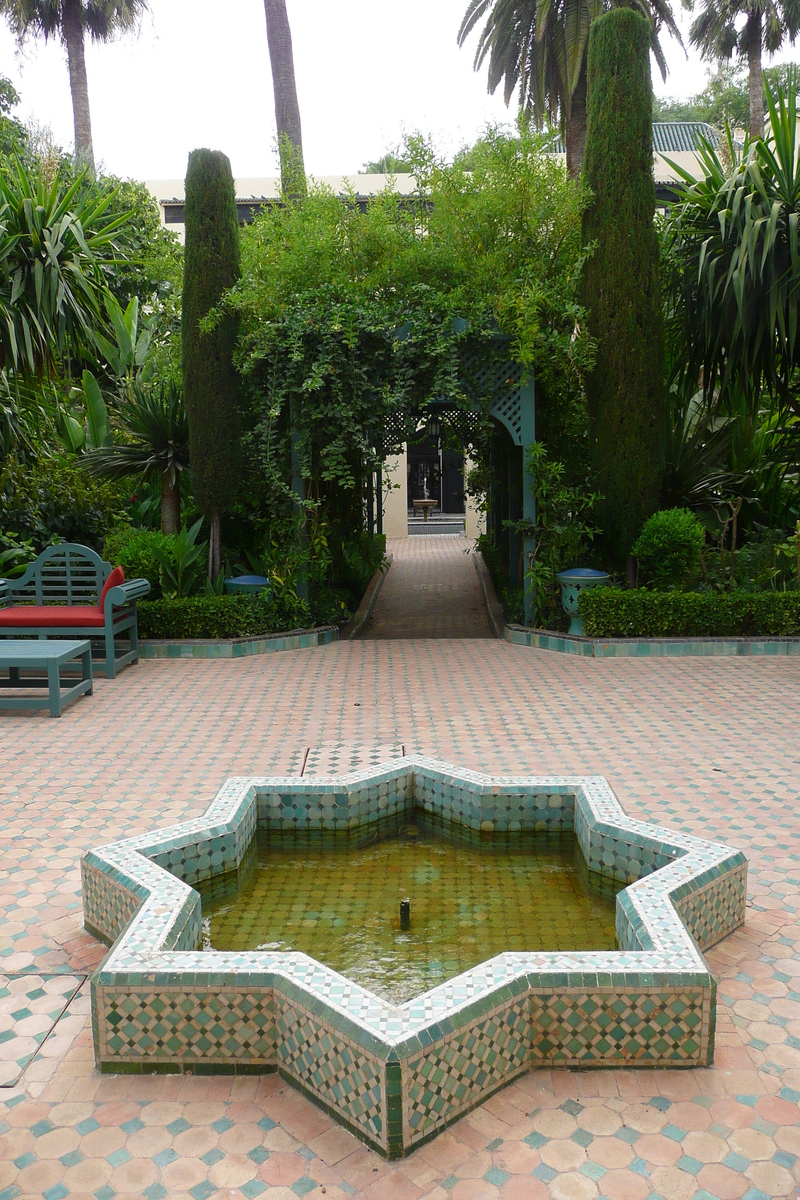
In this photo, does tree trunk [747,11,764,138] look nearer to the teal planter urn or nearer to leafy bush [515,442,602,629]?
leafy bush [515,442,602,629]

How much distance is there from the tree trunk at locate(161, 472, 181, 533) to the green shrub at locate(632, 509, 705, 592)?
4565 millimetres

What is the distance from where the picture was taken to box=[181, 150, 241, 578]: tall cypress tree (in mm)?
9062

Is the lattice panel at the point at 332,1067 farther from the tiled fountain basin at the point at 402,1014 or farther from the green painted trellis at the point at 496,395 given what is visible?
the green painted trellis at the point at 496,395

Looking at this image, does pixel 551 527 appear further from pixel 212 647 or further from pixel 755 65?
pixel 755 65

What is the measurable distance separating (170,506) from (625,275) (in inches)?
194

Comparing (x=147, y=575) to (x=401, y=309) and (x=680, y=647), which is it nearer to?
(x=401, y=309)

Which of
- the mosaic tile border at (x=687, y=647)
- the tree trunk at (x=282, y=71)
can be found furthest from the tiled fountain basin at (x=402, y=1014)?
the tree trunk at (x=282, y=71)

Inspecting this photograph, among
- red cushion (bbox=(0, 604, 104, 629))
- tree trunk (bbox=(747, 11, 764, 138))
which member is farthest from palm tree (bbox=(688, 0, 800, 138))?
red cushion (bbox=(0, 604, 104, 629))

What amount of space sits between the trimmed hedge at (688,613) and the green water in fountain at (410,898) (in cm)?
463

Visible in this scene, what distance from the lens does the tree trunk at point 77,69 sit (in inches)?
859

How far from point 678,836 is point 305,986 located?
5.43 ft


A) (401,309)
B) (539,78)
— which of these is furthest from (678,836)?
(539,78)

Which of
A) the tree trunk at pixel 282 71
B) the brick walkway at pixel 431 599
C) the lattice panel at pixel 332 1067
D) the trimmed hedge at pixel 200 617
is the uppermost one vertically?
the tree trunk at pixel 282 71

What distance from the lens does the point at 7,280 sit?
326 inches
